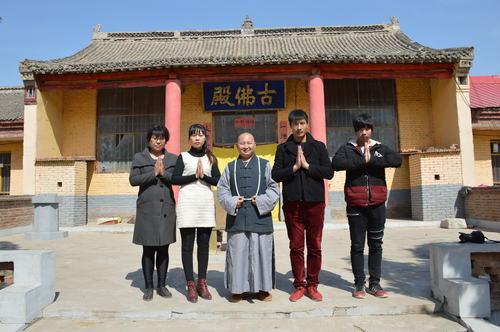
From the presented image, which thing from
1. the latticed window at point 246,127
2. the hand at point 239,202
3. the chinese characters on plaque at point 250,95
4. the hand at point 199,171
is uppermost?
the chinese characters on plaque at point 250,95

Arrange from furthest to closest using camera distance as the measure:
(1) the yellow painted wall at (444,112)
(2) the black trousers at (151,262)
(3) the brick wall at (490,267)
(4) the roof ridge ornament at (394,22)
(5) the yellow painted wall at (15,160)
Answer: (4) the roof ridge ornament at (394,22) → (5) the yellow painted wall at (15,160) → (1) the yellow painted wall at (444,112) → (2) the black trousers at (151,262) → (3) the brick wall at (490,267)

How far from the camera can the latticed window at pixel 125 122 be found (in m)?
11.2

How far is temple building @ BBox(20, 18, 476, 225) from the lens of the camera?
9461 mm

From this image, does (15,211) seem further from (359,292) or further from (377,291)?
(377,291)

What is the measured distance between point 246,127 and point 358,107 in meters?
3.61

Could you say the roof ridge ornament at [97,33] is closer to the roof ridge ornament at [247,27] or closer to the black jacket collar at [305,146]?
the roof ridge ornament at [247,27]

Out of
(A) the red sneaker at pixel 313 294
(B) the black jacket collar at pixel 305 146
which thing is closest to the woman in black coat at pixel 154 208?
(B) the black jacket collar at pixel 305 146

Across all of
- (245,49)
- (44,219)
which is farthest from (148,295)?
(245,49)

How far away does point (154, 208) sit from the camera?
10.8 ft

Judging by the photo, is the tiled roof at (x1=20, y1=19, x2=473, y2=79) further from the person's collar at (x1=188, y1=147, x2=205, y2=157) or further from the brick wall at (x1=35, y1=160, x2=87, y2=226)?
the person's collar at (x1=188, y1=147, x2=205, y2=157)

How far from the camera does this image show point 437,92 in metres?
10.7

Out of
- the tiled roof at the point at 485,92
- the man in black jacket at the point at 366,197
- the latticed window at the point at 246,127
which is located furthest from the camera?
the latticed window at the point at 246,127

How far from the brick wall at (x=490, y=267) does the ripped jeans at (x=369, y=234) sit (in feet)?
2.47

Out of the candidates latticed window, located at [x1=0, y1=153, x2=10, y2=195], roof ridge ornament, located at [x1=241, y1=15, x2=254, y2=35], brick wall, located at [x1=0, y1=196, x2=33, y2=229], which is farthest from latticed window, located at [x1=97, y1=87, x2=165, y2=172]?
roof ridge ornament, located at [x1=241, y1=15, x2=254, y2=35]
